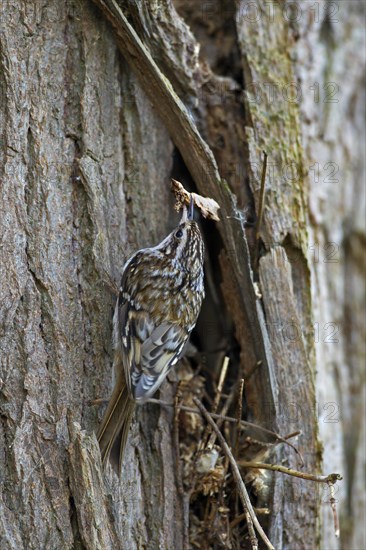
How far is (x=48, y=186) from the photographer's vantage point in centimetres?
273

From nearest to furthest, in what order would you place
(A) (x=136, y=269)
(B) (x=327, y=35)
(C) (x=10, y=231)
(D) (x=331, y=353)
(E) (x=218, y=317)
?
(C) (x=10, y=231) < (A) (x=136, y=269) < (E) (x=218, y=317) < (D) (x=331, y=353) < (B) (x=327, y=35)

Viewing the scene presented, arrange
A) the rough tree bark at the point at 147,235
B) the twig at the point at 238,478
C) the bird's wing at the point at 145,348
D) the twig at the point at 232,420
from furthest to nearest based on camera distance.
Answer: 1. the twig at the point at 232,420
2. the bird's wing at the point at 145,348
3. the twig at the point at 238,478
4. the rough tree bark at the point at 147,235

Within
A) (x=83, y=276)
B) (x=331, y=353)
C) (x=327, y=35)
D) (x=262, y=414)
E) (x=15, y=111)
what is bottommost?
(x=262, y=414)

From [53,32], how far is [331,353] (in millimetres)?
2047

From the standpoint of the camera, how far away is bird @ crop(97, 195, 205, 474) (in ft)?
8.89

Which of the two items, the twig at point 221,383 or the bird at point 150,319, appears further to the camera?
the twig at point 221,383

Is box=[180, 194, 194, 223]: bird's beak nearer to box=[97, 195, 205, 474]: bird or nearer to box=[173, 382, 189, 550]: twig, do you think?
box=[97, 195, 205, 474]: bird

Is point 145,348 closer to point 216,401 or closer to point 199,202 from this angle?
point 216,401

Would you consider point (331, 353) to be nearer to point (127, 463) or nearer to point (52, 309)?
point (127, 463)

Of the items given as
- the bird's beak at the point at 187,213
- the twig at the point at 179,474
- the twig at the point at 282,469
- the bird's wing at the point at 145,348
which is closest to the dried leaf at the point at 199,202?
the bird's beak at the point at 187,213

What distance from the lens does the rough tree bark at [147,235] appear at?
2.53 m

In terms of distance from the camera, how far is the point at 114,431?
8.83 ft

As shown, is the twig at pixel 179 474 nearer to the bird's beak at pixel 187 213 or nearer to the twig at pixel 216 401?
the twig at pixel 216 401

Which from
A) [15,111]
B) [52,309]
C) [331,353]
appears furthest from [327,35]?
[52,309]
